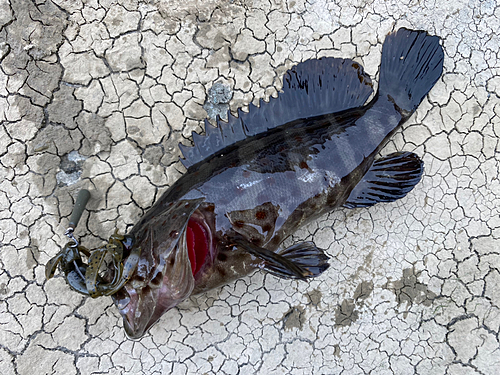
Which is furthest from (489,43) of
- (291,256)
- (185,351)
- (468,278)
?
(185,351)

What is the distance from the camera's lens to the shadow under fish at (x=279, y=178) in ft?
7.47

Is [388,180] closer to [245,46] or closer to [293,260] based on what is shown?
[293,260]

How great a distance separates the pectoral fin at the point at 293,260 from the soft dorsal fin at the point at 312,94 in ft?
3.06

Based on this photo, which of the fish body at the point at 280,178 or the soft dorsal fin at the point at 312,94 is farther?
the soft dorsal fin at the point at 312,94

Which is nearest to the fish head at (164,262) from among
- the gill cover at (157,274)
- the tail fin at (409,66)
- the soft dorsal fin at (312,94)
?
the gill cover at (157,274)

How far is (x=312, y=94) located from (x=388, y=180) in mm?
930

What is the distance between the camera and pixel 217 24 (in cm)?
307

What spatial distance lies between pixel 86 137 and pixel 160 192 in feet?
2.49

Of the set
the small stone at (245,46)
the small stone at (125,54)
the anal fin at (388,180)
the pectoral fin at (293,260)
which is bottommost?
the pectoral fin at (293,260)

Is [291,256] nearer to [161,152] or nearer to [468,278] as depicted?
[161,152]

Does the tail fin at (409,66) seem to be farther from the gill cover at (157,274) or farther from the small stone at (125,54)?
the small stone at (125,54)

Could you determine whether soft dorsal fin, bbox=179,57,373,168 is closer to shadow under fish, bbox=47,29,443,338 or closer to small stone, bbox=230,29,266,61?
shadow under fish, bbox=47,29,443,338

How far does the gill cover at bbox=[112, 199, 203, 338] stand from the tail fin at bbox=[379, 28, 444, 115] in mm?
1938

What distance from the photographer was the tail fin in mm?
2906
